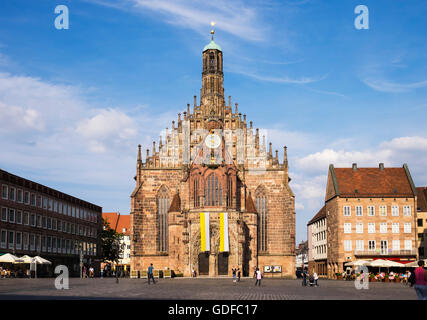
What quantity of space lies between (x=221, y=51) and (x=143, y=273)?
3372 centimetres

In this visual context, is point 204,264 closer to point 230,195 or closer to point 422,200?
point 230,195

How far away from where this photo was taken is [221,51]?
266ft

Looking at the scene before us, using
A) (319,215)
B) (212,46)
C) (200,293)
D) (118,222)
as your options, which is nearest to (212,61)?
(212,46)

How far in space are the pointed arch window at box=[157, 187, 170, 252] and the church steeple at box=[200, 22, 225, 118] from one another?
12189mm

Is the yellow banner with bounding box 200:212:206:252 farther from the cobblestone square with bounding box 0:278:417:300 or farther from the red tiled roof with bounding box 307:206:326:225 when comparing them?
the red tiled roof with bounding box 307:206:326:225

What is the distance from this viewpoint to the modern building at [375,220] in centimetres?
7219

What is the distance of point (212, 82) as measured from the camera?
78.5 m

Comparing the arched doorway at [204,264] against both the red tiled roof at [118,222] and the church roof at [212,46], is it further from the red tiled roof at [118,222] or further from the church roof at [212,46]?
the red tiled roof at [118,222]

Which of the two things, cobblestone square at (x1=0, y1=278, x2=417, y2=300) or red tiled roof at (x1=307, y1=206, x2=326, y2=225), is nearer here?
cobblestone square at (x1=0, y1=278, x2=417, y2=300)

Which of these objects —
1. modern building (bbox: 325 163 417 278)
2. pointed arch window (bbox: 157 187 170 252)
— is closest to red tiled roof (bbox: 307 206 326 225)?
modern building (bbox: 325 163 417 278)

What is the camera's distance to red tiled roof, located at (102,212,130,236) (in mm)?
126938

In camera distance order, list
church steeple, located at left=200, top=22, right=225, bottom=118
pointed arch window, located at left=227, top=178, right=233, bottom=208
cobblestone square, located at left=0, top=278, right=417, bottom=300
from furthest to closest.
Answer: church steeple, located at left=200, top=22, right=225, bottom=118 → pointed arch window, located at left=227, top=178, right=233, bottom=208 → cobblestone square, located at left=0, top=278, right=417, bottom=300
